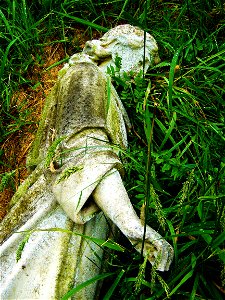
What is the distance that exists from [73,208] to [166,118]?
3.96 ft

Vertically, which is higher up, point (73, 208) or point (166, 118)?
point (73, 208)

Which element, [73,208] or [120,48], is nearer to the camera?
[73,208]

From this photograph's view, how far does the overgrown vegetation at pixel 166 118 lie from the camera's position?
301cm

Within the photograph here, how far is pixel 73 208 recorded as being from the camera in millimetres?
2955

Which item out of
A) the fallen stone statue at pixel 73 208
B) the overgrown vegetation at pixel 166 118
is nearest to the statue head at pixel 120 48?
the overgrown vegetation at pixel 166 118

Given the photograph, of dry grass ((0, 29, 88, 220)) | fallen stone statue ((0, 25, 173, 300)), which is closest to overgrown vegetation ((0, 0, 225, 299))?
dry grass ((0, 29, 88, 220))

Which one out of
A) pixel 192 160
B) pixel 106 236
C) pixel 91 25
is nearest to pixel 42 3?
pixel 91 25

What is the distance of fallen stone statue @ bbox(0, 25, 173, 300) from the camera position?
115 inches

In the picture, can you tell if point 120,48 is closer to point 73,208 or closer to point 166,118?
point 166,118

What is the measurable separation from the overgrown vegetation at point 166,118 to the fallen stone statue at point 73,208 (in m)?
0.12

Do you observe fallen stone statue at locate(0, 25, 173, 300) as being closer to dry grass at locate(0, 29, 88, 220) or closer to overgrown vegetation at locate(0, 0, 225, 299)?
overgrown vegetation at locate(0, 0, 225, 299)

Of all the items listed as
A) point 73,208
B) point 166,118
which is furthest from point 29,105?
point 73,208

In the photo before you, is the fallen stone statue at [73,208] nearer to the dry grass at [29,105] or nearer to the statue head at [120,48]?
the statue head at [120,48]

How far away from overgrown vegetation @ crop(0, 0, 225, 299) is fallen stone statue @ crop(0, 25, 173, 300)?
0.41 ft
